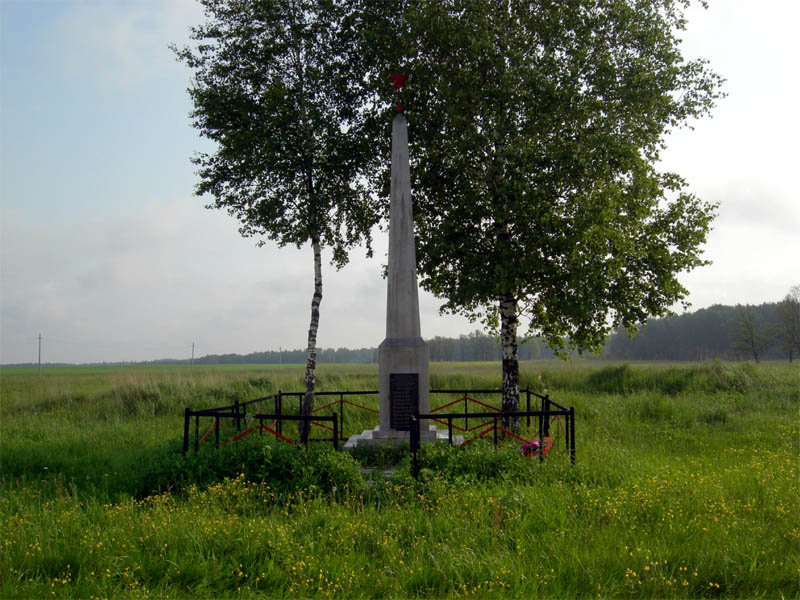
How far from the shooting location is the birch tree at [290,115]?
1555 cm

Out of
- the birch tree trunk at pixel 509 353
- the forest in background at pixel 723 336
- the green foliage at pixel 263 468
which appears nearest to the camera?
the green foliage at pixel 263 468

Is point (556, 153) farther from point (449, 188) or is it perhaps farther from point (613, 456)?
point (613, 456)

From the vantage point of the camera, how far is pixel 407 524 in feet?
20.4

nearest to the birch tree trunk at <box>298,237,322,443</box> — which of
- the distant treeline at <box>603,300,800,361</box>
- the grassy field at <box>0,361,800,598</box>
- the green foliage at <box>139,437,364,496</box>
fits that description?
the grassy field at <box>0,361,800,598</box>

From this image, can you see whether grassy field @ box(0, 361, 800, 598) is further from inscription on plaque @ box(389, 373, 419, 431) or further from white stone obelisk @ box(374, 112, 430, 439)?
white stone obelisk @ box(374, 112, 430, 439)

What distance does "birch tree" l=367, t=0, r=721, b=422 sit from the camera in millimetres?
13180

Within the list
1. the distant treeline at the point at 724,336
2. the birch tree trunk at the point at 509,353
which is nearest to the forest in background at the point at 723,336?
the distant treeline at the point at 724,336

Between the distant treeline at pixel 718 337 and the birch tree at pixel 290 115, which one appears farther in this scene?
the distant treeline at pixel 718 337

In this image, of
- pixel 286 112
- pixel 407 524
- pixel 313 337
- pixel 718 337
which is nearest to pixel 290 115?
pixel 286 112

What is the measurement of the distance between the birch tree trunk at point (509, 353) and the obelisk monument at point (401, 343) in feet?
10.1

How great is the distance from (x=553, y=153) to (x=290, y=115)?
24.5 ft

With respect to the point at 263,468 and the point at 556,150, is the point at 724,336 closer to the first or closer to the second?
the point at 556,150

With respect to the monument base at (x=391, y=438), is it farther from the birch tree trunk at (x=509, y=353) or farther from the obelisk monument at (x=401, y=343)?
the birch tree trunk at (x=509, y=353)

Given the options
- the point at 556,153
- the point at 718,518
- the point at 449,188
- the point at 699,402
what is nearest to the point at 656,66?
the point at 556,153
